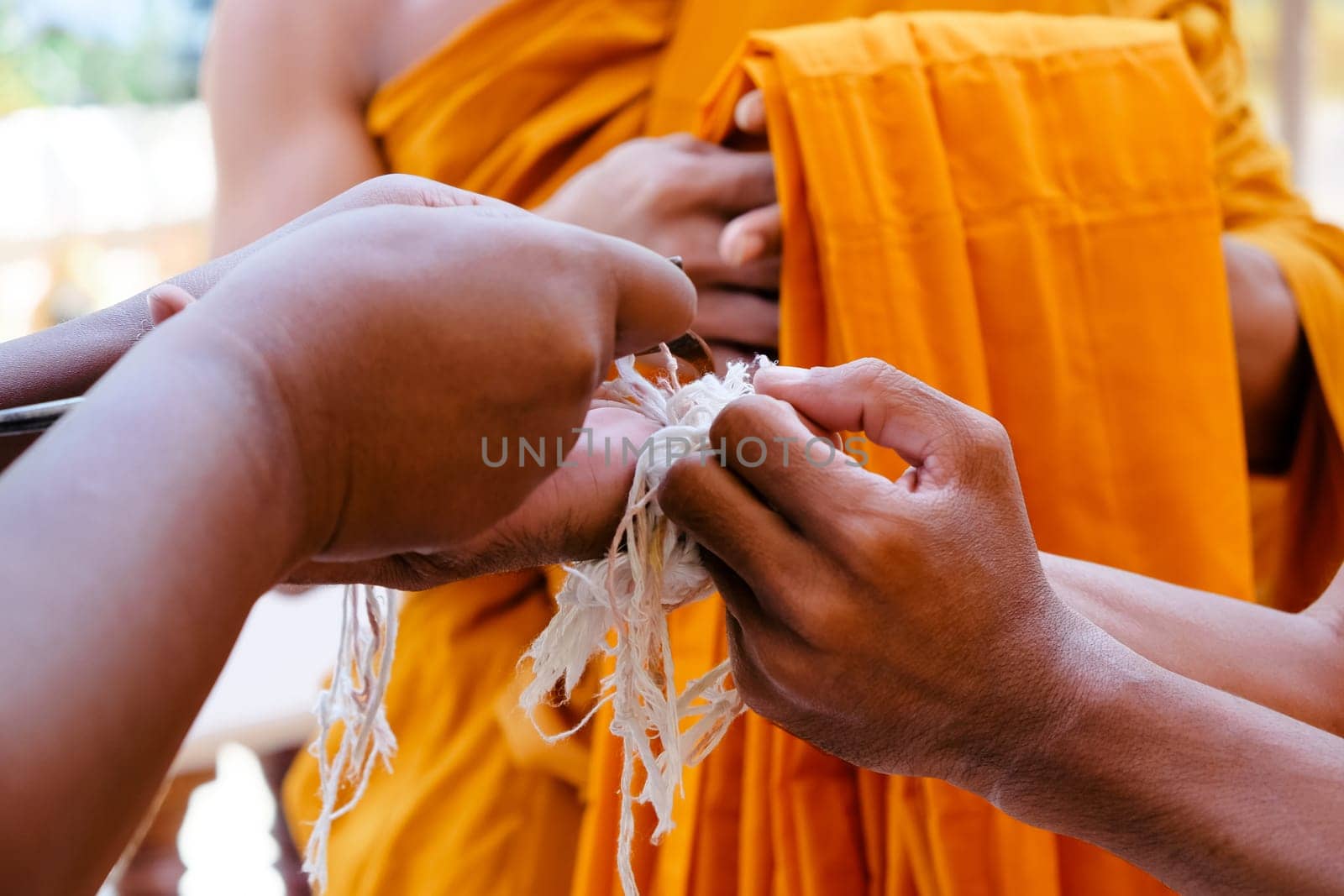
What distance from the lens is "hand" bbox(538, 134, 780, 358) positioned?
0.69 meters

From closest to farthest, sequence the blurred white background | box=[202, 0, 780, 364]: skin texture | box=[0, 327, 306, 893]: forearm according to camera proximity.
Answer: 1. box=[0, 327, 306, 893]: forearm
2. box=[202, 0, 780, 364]: skin texture
3. the blurred white background

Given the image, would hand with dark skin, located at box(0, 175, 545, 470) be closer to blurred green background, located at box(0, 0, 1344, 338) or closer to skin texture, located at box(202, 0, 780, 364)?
skin texture, located at box(202, 0, 780, 364)

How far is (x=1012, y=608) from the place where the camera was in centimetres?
40

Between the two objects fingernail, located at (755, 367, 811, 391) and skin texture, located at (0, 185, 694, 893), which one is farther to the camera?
fingernail, located at (755, 367, 811, 391)

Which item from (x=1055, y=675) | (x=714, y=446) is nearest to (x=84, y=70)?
(x=714, y=446)

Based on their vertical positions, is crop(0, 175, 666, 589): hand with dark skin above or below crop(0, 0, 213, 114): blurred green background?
above

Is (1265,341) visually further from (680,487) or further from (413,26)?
(413,26)

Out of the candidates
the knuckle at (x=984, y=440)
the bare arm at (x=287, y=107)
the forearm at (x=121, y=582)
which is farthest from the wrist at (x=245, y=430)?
the bare arm at (x=287, y=107)

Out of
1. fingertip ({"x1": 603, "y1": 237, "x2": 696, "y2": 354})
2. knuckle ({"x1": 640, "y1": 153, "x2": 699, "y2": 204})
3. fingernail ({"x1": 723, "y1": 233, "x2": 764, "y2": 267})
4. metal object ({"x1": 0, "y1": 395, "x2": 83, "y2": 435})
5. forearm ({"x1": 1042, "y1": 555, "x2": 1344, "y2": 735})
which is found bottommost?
forearm ({"x1": 1042, "y1": 555, "x2": 1344, "y2": 735})

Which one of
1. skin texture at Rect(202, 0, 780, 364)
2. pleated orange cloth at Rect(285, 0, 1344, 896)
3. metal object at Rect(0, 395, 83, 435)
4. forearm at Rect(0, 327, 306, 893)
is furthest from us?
skin texture at Rect(202, 0, 780, 364)

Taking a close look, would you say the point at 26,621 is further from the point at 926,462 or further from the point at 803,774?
the point at 803,774

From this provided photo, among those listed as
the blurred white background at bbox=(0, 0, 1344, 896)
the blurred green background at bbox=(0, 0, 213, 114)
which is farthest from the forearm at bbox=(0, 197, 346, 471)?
the blurred green background at bbox=(0, 0, 213, 114)

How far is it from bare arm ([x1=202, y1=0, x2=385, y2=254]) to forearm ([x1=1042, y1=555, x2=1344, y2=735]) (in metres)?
0.59

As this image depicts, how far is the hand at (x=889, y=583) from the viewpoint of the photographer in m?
0.38
